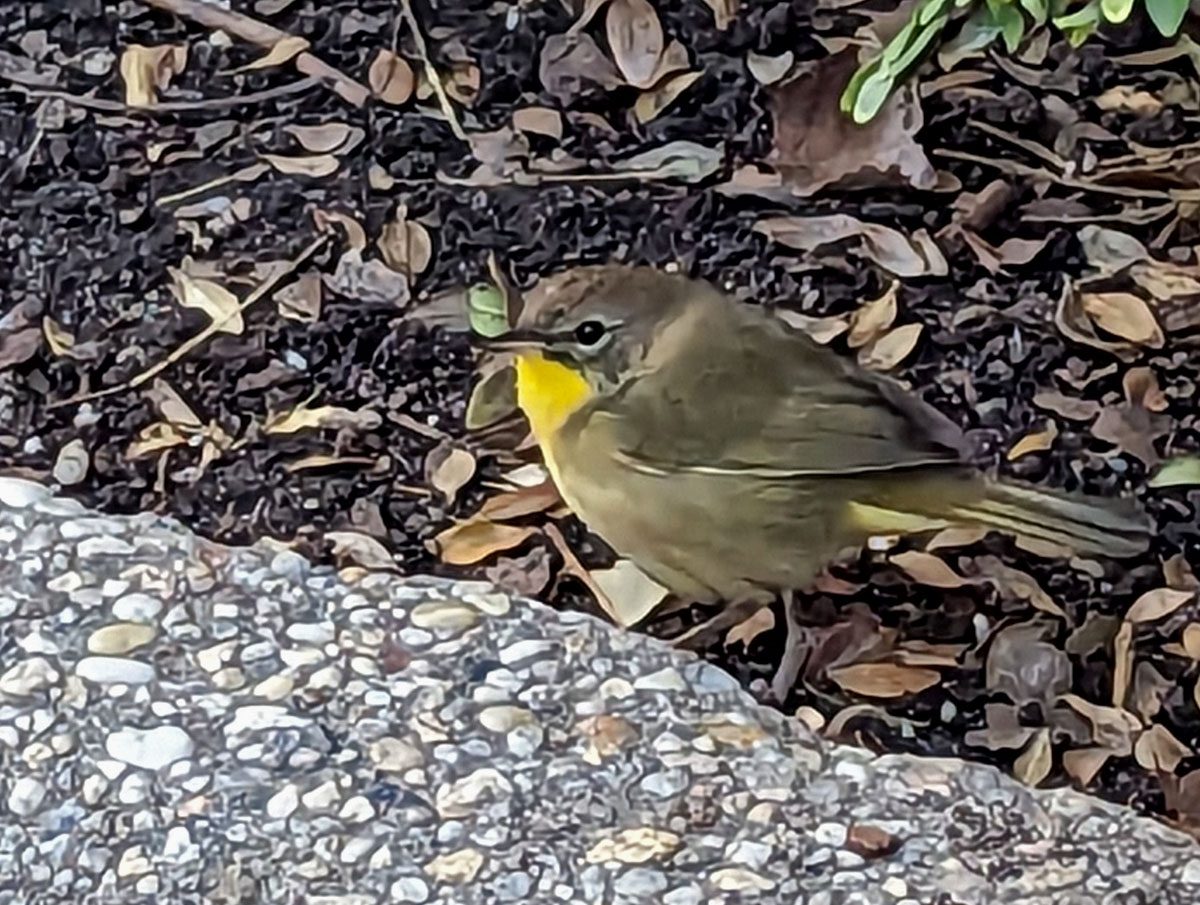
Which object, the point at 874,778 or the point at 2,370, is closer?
the point at 874,778

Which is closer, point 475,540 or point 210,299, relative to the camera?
point 475,540

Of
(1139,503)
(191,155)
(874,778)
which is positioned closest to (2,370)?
(191,155)

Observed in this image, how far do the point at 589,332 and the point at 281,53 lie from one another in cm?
106

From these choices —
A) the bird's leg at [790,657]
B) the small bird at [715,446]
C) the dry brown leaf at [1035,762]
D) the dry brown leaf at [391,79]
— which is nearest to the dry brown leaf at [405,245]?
the dry brown leaf at [391,79]

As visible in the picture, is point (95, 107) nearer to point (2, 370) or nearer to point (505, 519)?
point (2, 370)

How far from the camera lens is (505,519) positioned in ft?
8.79

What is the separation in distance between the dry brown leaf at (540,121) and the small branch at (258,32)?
0.21m

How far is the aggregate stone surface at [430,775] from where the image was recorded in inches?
85.4

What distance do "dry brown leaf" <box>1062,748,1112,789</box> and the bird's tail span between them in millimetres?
216

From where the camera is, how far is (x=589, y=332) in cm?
225

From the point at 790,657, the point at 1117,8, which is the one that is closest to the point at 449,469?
the point at 790,657

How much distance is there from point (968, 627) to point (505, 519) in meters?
0.56

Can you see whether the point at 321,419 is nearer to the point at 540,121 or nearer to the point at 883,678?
the point at 540,121

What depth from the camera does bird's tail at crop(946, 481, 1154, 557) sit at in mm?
2281
